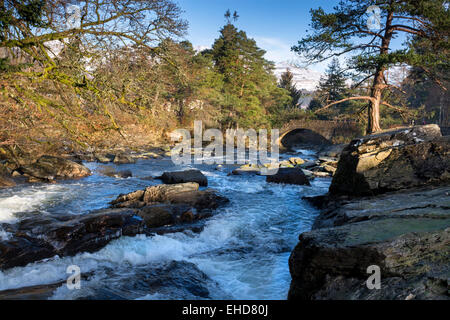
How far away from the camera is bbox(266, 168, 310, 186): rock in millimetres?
12828

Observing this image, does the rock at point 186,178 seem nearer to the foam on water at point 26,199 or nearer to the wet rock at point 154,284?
the foam on water at point 26,199

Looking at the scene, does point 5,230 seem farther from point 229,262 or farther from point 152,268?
point 229,262

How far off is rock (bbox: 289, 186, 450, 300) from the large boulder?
9.54ft

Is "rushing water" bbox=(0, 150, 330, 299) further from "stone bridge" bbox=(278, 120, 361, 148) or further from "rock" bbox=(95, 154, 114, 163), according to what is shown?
"stone bridge" bbox=(278, 120, 361, 148)

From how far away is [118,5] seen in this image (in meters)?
6.21

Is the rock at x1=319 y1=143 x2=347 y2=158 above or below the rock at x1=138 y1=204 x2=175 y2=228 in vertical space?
above

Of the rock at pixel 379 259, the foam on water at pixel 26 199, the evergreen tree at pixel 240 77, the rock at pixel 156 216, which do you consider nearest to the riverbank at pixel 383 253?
the rock at pixel 379 259

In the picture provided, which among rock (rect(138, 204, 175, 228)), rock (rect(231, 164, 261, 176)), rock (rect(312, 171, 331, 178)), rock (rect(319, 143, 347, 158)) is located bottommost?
rock (rect(138, 204, 175, 228))

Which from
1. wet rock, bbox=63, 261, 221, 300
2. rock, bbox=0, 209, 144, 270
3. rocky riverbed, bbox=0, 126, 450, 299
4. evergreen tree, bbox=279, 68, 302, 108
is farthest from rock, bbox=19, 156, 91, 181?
evergreen tree, bbox=279, 68, 302, 108

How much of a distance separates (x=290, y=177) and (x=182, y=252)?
8321 millimetres

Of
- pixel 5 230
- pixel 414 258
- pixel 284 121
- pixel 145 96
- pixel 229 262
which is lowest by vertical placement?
pixel 229 262
